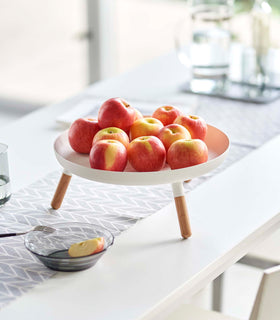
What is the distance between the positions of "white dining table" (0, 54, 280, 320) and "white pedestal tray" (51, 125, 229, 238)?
0.07 meters

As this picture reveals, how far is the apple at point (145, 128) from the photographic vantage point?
127 cm

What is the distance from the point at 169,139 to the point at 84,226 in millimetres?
236

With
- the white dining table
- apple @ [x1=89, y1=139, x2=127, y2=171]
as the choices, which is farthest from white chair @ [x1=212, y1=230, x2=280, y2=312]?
apple @ [x1=89, y1=139, x2=127, y2=171]

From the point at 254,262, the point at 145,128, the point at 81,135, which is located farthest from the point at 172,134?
the point at 254,262

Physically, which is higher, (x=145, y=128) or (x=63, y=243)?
(x=145, y=128)

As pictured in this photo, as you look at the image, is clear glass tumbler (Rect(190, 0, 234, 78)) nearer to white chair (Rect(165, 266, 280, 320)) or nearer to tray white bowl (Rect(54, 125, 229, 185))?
tray white bowl (Rect(54, 125, 229, 185))

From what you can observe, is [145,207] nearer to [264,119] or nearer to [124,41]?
[264,119]

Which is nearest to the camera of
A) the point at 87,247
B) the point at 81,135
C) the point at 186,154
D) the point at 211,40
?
the point at 87,247

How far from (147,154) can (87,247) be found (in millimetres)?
210

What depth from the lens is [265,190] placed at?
4.53 feet

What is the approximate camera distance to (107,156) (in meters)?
1.15

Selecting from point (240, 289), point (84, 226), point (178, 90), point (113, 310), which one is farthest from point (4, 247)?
point (240, 289)

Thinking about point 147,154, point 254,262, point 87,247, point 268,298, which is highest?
point 147,154

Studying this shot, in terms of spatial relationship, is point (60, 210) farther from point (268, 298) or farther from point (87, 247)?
point (268, 298)
